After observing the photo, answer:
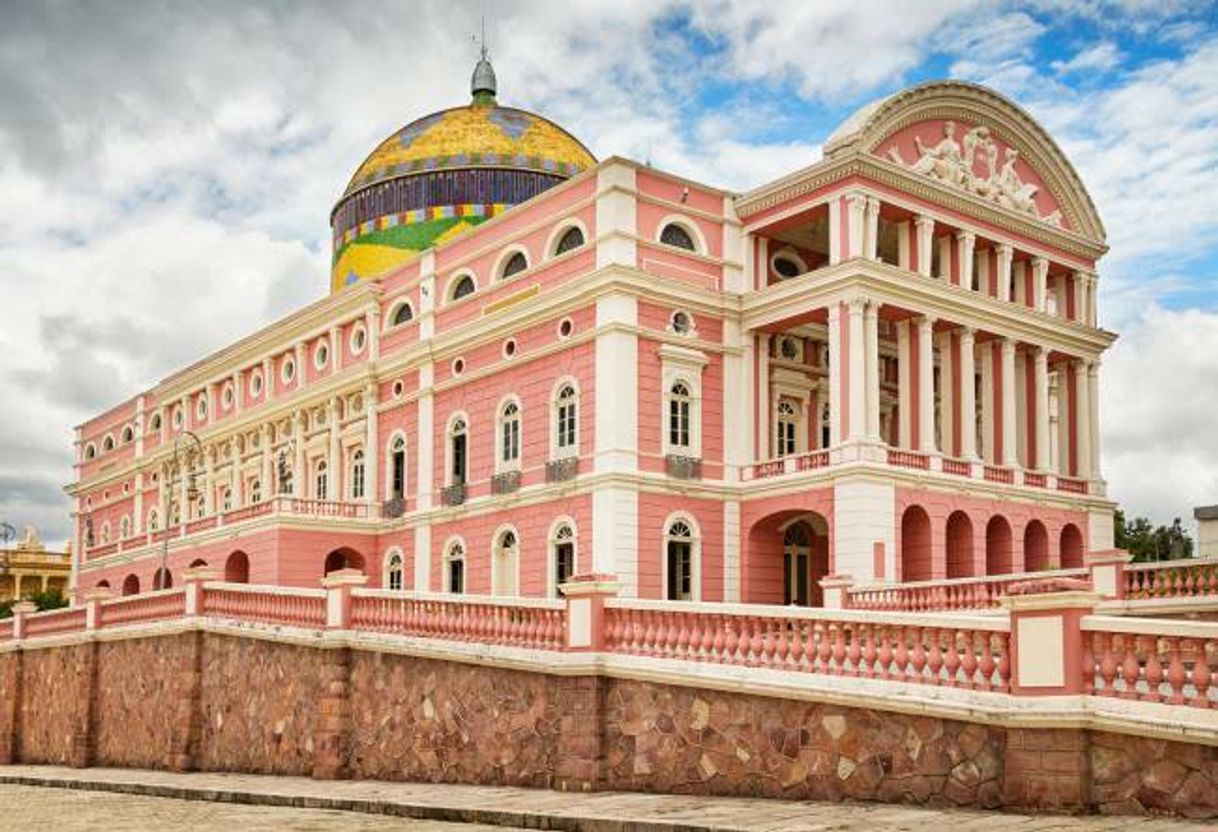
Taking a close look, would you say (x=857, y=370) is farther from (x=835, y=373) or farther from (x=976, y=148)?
(x=976, y=148)

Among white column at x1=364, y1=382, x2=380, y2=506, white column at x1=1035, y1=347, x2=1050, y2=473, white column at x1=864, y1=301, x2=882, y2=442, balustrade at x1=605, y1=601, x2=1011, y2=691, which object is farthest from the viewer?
white column at x1=364, y1=382, x2=380, y2=506

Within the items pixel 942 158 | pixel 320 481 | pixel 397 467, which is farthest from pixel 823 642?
pixel 320 481

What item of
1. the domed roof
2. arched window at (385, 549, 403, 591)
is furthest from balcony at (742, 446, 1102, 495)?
the domed roof

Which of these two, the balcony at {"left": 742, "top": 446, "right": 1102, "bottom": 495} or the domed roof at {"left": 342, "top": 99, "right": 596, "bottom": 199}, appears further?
the domed roof at {"left": 342, "top": 99, "right": 596, "bottom": 199}

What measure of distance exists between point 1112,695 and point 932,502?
18.2 m

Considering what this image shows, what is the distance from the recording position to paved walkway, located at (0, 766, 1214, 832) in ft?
35.4

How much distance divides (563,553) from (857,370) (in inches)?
272

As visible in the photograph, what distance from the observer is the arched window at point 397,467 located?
117ft

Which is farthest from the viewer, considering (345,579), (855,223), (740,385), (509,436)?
(509,436)

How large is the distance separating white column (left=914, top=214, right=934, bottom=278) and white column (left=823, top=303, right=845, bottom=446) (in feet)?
7.72

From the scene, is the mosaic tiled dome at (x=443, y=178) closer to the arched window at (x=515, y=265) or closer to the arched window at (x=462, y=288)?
the arched window at (x=462, y=288)

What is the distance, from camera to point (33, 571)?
72.8 meters

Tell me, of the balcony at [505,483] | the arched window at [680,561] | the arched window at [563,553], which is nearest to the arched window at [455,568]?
the balcony at [505,483]

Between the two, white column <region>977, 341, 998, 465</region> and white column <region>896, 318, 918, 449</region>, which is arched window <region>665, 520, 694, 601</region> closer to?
white column <region>896, 318, 918, 449</region>
